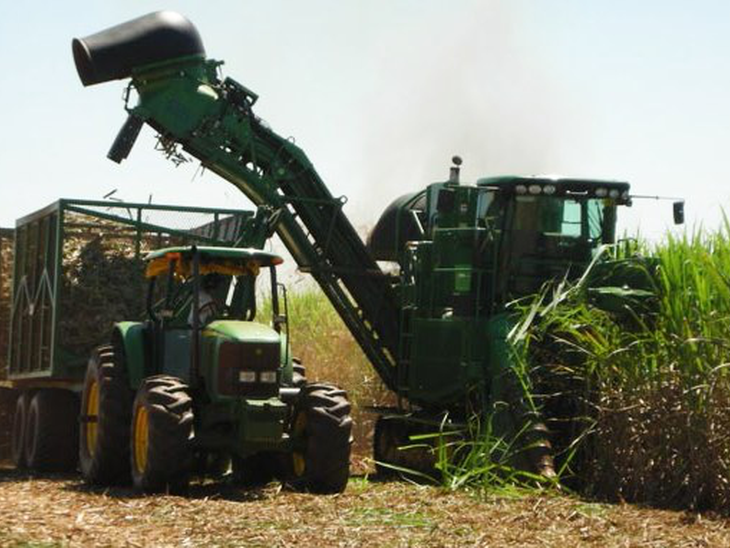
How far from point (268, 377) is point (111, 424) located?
163 centimetres

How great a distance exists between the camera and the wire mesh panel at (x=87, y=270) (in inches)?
582

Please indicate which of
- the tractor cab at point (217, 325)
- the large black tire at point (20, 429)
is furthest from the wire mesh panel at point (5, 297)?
the tractor cab at point (217, 325)

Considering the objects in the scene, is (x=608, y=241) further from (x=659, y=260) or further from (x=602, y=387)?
(x=602, y=387)

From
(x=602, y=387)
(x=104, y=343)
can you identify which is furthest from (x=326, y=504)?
(x=104, y=343)

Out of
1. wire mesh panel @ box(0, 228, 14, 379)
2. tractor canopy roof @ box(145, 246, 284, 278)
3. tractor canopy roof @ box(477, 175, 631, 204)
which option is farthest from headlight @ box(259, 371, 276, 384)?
wire mesh panel @ box(0, 228, 14, 379)

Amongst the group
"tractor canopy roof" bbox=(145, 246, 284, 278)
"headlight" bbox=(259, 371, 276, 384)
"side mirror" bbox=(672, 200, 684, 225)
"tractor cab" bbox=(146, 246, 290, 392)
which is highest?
"side mirror" bbox=(672, 200, 684, 225)

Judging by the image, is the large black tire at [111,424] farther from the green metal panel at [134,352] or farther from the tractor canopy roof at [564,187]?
the tractor canopy roof at [564,187]

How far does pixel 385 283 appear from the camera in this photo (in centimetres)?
1703

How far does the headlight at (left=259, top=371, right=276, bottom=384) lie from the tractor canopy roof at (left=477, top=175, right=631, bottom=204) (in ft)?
12.5

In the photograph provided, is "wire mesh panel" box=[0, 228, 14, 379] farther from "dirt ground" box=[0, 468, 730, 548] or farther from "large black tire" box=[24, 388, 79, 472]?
"dirt ground" box=[0, 468, 730, 548]

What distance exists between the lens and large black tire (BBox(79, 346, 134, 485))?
1270 centimetres

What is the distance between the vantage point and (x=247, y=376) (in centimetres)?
1194

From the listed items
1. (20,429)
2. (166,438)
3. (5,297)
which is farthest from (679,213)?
(5,297)

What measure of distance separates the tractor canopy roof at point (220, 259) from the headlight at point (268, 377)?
3.40 feet
